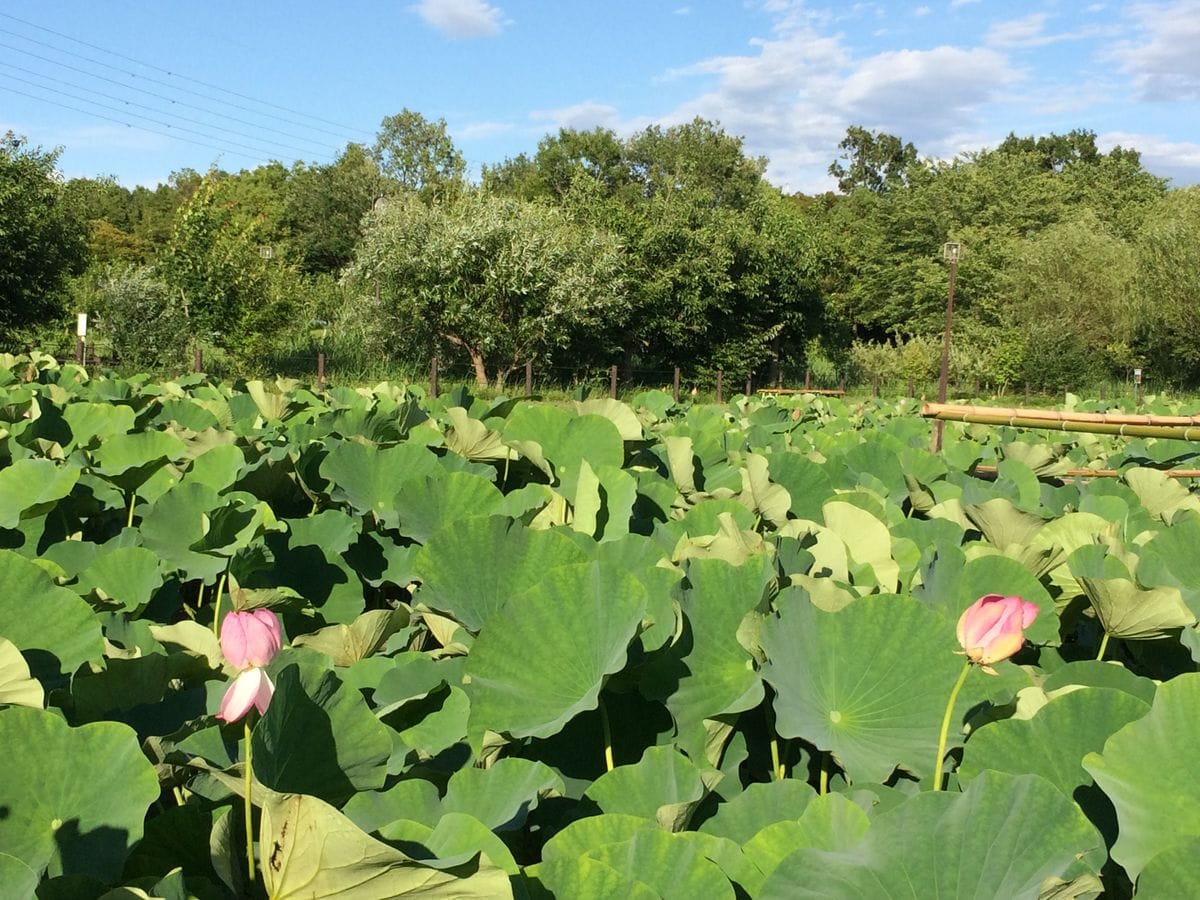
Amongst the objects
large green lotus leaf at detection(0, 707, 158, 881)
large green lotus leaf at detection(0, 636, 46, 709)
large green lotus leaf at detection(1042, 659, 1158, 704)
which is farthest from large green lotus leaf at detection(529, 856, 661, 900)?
large green lotus leaf at detection(1042, 659, 1158, 704)

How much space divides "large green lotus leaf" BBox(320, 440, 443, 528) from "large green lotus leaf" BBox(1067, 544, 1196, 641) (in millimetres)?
942

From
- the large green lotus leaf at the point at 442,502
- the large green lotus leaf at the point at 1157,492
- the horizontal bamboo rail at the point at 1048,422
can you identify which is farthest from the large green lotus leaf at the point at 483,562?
the horizontal bamboo rail at the point at 1048,422

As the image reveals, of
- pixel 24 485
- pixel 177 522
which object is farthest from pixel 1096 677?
pixel 24 485

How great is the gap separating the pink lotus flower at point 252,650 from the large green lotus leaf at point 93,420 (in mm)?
1774

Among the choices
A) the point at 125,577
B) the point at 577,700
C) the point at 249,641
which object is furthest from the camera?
the point at 125,577

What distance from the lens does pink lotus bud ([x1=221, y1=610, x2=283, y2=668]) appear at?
58 cm

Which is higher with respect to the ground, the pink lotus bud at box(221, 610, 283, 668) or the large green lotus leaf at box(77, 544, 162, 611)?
the pink lotus bud at box(221, 610, 283, 668)

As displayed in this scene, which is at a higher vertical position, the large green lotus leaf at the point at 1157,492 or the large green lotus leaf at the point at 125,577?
the large green lotus leaf at the point at 1157,492

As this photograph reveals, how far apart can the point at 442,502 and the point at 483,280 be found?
19.7 m

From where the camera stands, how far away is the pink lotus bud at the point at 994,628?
2.19ft

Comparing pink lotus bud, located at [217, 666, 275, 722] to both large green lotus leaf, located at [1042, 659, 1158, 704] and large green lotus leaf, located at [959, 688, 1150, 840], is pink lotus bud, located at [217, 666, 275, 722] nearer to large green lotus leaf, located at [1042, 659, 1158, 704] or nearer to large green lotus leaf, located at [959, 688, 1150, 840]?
large green lotus leaf, located at [959, 688, 1150, 840]

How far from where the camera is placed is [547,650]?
0.81 m

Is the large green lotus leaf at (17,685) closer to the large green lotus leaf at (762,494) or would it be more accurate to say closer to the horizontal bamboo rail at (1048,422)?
the large green lotus leaf at (762,494)

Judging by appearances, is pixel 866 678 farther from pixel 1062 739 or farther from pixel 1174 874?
pixel 1174 874
